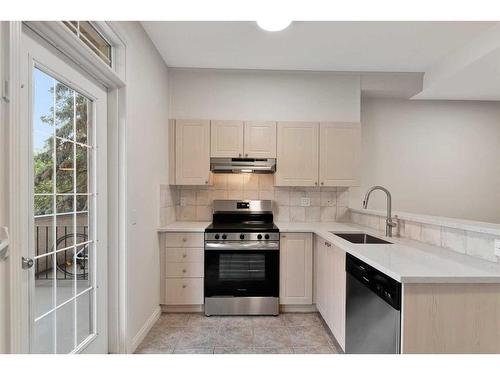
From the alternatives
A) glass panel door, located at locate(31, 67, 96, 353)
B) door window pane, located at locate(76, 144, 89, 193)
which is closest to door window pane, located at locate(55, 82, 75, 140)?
glass panel door, located at locate(31, 67, 96, 353)

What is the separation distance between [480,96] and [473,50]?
1238 millimetres

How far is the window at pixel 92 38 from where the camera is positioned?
1.39m

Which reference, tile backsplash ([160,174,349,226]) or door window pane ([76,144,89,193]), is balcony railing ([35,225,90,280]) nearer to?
door window pane ([76,144,89,193])

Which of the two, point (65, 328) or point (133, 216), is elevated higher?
point (133, 216)

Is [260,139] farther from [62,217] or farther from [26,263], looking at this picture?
[26,263]

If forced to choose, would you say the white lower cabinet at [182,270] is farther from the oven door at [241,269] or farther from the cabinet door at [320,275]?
the cabinet door at [320,275]

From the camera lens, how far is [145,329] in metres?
2.29

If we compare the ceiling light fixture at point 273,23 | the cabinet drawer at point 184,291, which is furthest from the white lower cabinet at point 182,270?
the ceiling light fixture at point 273,23

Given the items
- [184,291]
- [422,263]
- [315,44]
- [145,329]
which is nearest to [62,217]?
[145,329]

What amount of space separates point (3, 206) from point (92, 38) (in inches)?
46.3

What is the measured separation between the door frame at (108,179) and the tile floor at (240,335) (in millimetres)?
447

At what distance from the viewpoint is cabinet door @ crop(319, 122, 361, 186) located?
3.04 m
